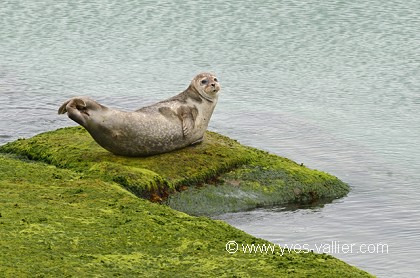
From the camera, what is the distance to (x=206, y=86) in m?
13.6

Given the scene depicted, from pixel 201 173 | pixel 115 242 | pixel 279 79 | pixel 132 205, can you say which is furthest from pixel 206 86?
pixel 279 79

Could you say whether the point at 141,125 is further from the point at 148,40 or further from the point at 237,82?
the point at 148,40

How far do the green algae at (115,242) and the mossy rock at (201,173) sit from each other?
101cm

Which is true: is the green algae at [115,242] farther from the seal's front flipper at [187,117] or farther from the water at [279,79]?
the seal's front flipper at [187,117]

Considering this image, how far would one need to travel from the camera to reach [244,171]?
13156 mm

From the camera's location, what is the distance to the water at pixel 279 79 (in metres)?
12.7

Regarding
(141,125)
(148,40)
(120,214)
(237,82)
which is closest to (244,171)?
(141,125)

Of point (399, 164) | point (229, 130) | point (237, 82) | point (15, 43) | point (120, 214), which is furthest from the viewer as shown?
point (15, 43)

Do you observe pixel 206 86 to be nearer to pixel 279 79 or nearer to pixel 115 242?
pixel 115 242

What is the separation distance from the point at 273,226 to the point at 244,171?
1334 millimetres

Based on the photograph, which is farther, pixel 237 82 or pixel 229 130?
pixel 237 82

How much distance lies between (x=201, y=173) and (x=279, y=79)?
798 cm

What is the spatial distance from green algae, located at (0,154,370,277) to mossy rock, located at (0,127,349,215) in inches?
39.8

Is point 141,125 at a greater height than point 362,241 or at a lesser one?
greater
